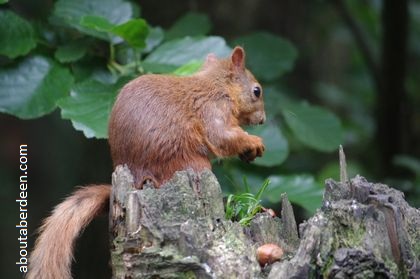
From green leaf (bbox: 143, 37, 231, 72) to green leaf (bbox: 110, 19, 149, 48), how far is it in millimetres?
154

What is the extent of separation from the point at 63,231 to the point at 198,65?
1.29 metres

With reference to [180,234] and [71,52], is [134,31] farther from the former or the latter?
[180,234]

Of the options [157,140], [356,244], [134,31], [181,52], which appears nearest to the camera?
[356,244]

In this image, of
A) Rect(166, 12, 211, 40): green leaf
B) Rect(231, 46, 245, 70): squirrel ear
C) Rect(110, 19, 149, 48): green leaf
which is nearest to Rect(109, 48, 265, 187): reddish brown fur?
Rect(231, 46, 245, 70): squirrel ear

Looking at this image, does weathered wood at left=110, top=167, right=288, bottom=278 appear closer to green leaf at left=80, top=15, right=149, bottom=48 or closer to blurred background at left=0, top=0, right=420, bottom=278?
blurred background at left=0, top=0, right=420, bottom=278

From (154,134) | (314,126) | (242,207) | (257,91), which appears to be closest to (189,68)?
(257,91)

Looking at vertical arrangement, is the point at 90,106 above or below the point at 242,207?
above

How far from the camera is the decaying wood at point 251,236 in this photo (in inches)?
85.4

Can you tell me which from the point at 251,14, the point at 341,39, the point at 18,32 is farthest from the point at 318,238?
the point at 341,39

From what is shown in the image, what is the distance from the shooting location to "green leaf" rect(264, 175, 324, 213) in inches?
143

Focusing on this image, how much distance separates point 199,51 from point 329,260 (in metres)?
1.80

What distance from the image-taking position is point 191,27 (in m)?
4.29

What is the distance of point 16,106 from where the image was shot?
3484 mm

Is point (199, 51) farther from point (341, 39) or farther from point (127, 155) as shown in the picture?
point (341, 39)
